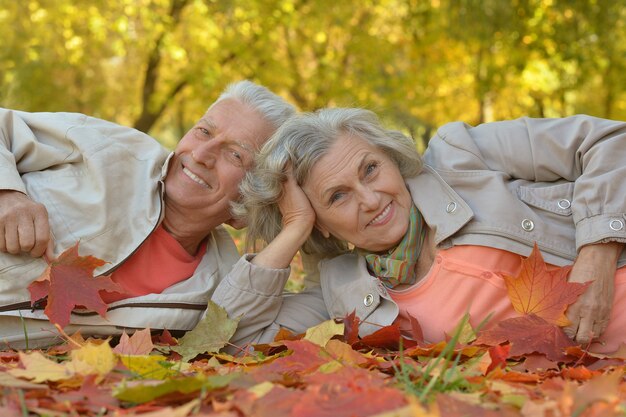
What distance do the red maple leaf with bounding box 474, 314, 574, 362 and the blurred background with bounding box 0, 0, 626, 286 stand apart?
28.0 ft

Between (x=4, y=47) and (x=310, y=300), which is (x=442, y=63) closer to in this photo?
(x=4, y=47)

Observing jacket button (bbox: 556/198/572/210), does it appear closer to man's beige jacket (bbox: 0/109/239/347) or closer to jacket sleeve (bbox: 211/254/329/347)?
jacket sleeve (bbox: 211/254/329/347)

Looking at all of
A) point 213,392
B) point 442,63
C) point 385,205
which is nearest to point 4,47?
point 442,63

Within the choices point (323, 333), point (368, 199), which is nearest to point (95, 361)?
point (323, 333)

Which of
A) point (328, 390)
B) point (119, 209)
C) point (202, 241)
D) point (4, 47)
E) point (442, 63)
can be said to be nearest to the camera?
point (328, 390)

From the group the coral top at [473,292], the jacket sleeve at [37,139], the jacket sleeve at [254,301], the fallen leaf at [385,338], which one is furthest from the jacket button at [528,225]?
the jacket sleeve at [37,139]

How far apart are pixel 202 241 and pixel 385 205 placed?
1054 millimetres

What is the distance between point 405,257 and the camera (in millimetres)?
3008

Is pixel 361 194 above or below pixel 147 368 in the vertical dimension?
above

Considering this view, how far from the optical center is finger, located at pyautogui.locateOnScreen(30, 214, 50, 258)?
2904 mm

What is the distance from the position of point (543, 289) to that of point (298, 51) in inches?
521

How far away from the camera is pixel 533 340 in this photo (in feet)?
8.33

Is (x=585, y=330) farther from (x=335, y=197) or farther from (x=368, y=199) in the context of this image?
(x=335, y=197)

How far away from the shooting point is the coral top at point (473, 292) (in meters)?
2.80
